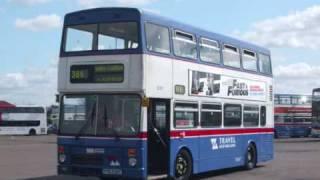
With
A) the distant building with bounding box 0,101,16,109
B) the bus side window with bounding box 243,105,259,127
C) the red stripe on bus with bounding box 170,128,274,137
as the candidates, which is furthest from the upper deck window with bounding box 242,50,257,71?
the distant building with bounding box 0,101,16,109

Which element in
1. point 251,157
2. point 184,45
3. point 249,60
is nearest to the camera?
point 184,45

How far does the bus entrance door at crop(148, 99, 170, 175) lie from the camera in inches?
605

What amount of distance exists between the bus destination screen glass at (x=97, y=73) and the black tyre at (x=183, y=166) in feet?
9.05

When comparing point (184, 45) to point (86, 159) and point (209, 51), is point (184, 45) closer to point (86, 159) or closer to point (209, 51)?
point (209, 51)

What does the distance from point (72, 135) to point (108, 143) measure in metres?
1.00

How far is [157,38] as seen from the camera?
15133mm

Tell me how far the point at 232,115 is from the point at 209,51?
2.38 m

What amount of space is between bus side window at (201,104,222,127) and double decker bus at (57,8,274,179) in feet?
0.09

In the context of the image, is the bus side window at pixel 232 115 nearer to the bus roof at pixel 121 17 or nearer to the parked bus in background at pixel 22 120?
the bus roof at pixel 121 17

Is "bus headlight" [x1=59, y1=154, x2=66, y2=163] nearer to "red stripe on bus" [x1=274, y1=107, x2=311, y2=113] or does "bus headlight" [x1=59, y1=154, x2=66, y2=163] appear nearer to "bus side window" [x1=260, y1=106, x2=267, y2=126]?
"bus side window" [x1=260, y1=106, x2=267, y2=126]

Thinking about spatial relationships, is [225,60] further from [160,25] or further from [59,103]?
[59,103]

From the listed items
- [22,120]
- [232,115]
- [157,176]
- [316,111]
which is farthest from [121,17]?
[22,120]

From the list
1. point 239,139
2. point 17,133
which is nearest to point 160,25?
point 239,139

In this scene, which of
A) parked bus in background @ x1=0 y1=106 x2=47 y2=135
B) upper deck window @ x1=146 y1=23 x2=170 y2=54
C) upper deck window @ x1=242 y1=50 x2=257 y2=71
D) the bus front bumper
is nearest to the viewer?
the bus front bumper
